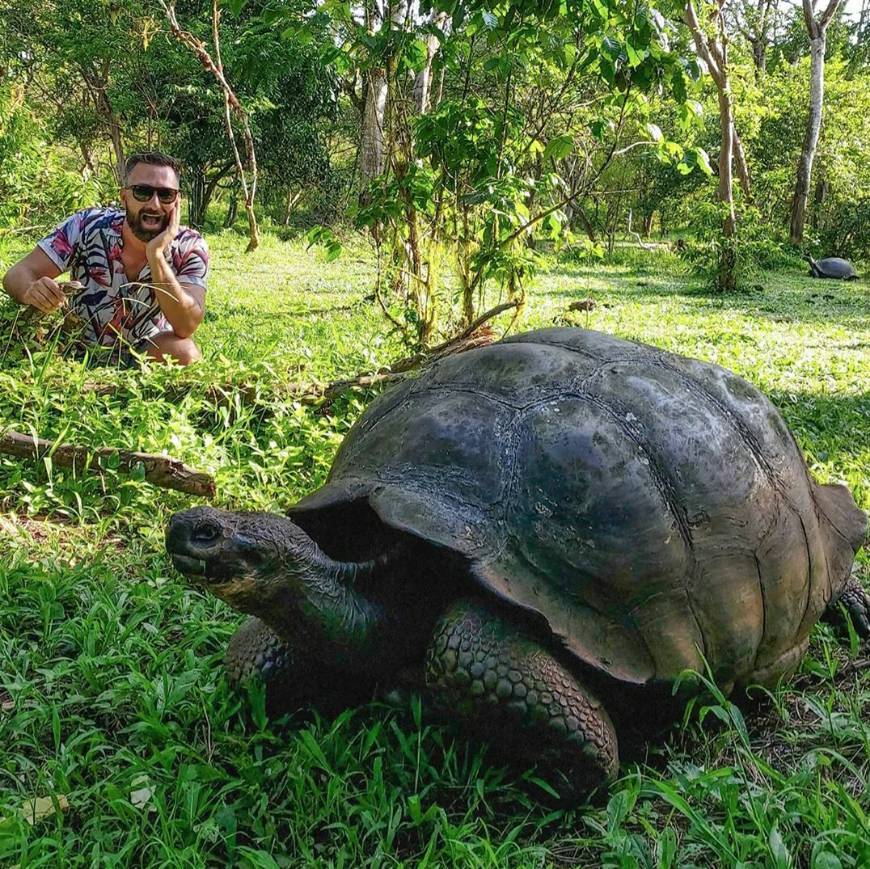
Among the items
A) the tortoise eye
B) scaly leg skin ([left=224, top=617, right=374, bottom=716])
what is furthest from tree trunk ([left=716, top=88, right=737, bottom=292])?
the tortoise eye

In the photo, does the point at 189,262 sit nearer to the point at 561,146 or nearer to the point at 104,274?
the point at 104,274

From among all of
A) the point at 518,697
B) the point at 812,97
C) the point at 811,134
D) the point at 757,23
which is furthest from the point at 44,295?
the point at 757,23

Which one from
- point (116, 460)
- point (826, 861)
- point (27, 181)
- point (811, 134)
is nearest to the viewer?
point (826, 861)

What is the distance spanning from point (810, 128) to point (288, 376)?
17.4 m

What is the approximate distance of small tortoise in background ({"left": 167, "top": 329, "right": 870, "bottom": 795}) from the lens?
1621 mm

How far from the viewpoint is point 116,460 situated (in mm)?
3068

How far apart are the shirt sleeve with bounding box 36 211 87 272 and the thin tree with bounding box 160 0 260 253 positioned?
483cm

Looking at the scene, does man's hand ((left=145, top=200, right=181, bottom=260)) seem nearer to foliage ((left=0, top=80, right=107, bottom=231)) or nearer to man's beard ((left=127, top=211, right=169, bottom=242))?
man's beard ((left=127, top=211, right=169, bottom=242))

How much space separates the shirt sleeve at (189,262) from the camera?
427 cm

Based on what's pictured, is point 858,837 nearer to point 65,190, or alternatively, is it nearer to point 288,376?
point 288,376

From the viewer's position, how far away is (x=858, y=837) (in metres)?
1.48

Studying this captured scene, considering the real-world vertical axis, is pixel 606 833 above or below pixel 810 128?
below

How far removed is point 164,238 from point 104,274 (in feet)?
1.56

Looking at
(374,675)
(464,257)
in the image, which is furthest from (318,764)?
(464,257)
